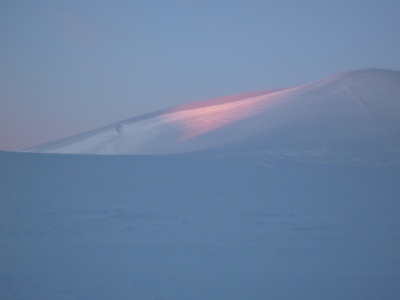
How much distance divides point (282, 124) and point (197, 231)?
33.3 feet

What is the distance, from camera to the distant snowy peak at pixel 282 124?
Answer: 14.9m

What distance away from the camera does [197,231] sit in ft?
22.7

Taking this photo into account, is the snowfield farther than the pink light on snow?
No

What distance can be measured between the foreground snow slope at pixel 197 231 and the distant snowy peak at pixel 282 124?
313 centimetres

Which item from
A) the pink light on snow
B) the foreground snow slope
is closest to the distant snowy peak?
the pink light on snow

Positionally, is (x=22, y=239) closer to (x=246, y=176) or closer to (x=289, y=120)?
(x=246, y=176)

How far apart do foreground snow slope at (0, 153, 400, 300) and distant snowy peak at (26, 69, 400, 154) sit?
10.3 ft

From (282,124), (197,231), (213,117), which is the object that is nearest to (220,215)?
(197,231)

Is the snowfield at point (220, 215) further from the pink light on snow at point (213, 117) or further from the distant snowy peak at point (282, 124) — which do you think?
the pink light on snow at point (213, 117)

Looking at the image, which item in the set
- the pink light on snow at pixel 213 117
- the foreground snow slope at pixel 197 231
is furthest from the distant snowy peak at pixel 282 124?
the foreground snow slope at pixel 197 231

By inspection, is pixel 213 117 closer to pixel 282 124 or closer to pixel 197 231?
pixel 282 124

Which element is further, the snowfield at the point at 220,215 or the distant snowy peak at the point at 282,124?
the distant snowy peak at the point at 282,124

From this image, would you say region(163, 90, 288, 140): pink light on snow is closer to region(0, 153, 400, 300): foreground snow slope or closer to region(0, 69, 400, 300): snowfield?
region(0, 69, 400, 300): snowfield

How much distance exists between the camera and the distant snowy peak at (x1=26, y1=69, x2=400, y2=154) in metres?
14.9
